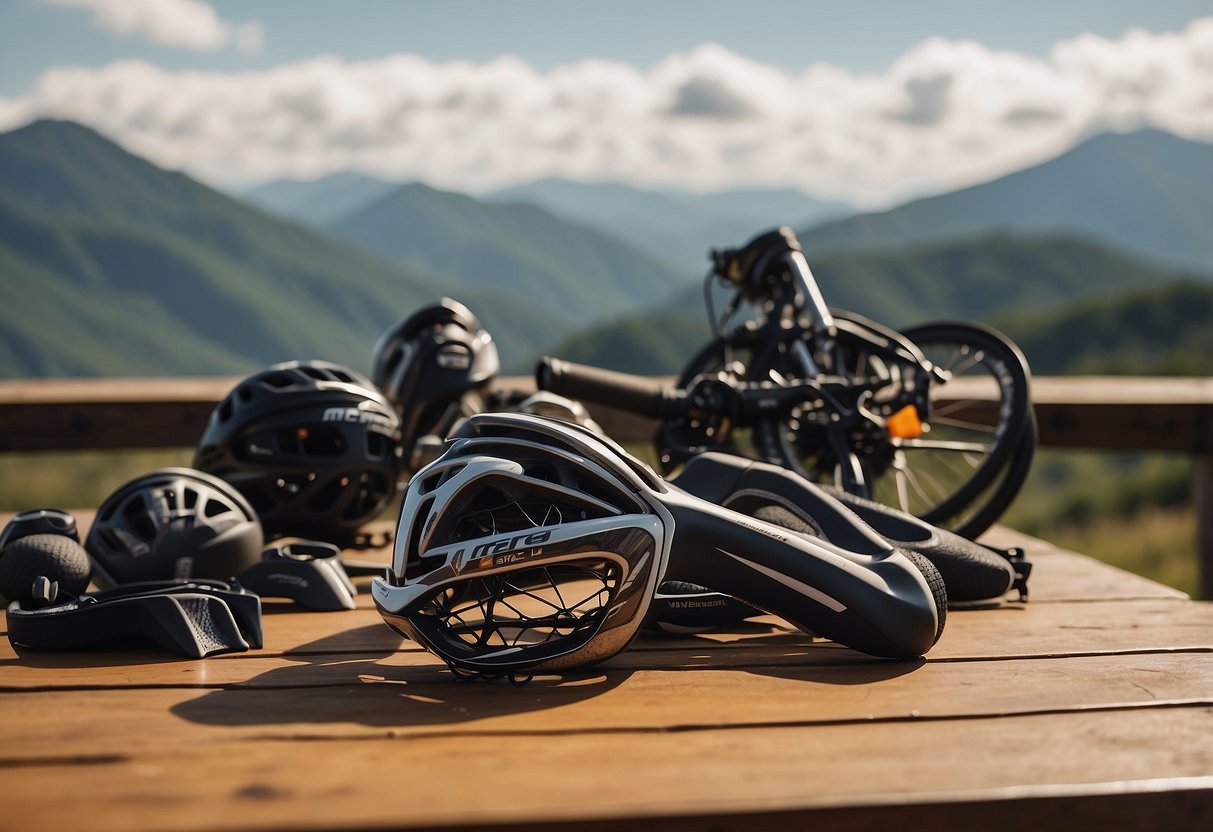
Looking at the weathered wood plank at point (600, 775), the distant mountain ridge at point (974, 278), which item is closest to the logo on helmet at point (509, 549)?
the weathered wood plank at point (600, 775)

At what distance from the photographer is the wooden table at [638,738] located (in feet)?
5.35

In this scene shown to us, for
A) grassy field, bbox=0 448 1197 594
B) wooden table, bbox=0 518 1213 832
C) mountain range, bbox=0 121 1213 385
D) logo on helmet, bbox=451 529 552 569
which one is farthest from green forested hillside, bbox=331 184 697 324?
logo on helmet, bbox=451 529 552 569

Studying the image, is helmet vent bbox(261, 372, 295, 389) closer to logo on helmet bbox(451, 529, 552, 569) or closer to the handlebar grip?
the handlebar grip

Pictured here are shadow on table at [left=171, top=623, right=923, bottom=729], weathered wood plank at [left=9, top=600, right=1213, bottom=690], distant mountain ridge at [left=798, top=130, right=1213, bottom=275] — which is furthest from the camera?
distant mountain ridge at [left=798, top=130, right=1213, bottom=275]

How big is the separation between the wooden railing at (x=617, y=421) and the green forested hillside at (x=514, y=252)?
136 m

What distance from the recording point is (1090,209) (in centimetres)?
13812

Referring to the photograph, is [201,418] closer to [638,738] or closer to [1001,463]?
[1001,463]

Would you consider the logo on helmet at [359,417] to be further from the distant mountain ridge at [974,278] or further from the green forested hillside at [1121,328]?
the distant mountain ridge at [974,278]

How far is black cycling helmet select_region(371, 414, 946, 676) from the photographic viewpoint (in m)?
2.17

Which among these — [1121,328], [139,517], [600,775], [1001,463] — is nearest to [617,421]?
[1001,463]

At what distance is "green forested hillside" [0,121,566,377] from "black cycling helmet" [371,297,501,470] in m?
73.7

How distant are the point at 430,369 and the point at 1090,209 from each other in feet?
489

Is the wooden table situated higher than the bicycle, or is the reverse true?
the bicycle

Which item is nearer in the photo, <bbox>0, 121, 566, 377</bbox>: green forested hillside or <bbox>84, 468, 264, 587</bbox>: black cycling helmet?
<bbox>84, 468, 264, 587</bbox>: black cycling helmet
